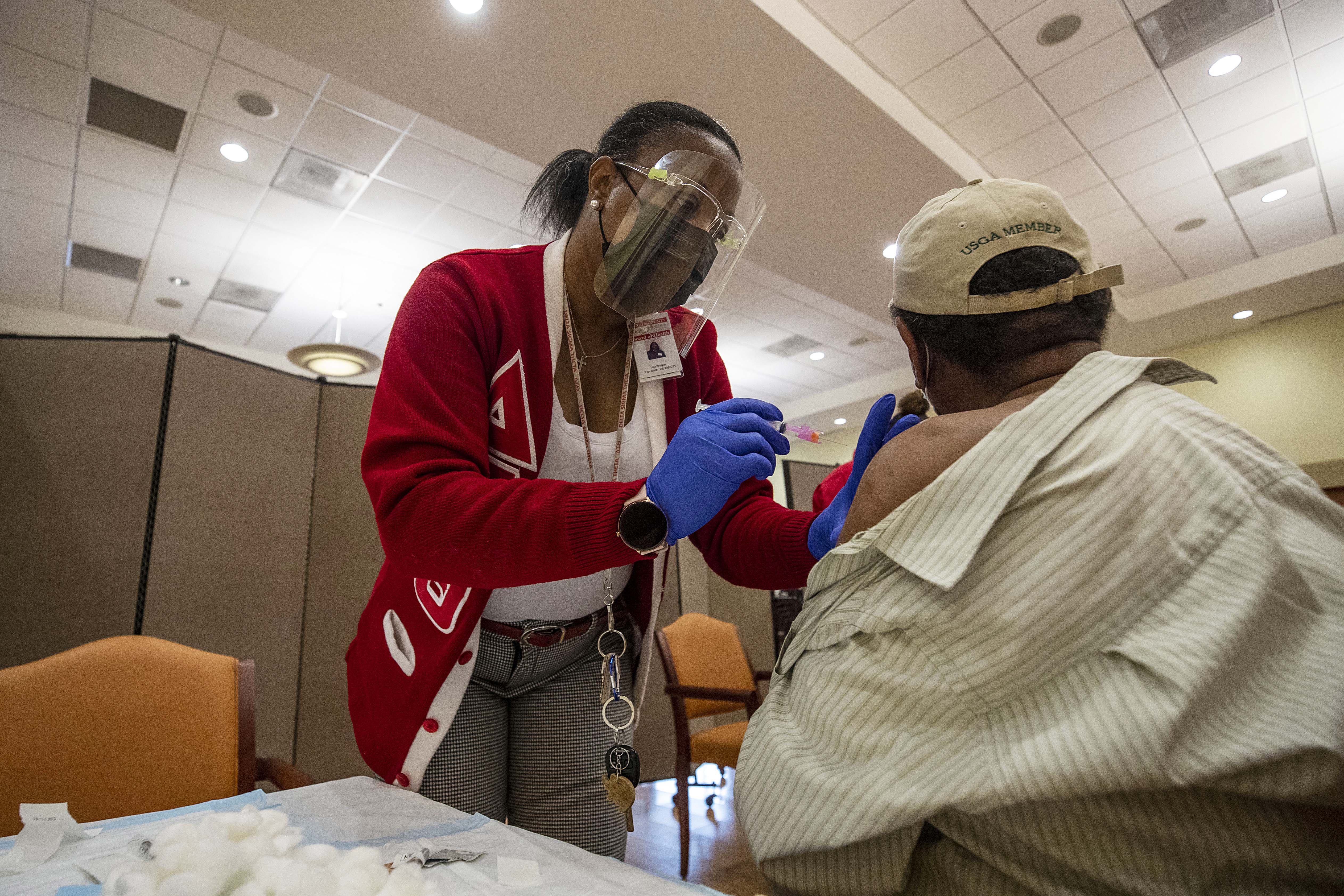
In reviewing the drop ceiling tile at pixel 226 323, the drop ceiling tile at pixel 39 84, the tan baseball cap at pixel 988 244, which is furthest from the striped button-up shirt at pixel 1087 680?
the drop ceiling tile at pixel 226 323

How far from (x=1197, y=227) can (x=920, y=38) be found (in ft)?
11.7

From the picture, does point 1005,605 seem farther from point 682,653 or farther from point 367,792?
point 682,653

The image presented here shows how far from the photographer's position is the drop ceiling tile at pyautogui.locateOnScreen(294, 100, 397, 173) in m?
3.91

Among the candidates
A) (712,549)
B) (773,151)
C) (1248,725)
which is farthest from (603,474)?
(773,151)

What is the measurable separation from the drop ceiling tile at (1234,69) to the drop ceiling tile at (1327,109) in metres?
0.58

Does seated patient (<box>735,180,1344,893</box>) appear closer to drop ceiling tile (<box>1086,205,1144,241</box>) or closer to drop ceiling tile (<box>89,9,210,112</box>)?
drop ceiling tile (<box>89,9,210,112</box>)

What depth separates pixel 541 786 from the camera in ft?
3.39

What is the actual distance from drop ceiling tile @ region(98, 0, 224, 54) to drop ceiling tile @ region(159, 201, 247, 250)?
161 centimetres

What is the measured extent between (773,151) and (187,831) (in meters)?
4.05

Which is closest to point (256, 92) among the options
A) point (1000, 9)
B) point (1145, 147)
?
point (1000, 9)

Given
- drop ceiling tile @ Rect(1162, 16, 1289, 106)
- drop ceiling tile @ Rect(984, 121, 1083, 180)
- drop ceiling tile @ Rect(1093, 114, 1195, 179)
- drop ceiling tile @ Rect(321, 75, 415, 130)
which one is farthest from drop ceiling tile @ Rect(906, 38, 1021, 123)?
drop ceiling tile @ Rect(321, 75, 415, 130)

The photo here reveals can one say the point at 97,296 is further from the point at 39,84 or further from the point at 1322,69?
the point at 1322,69

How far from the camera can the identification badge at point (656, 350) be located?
1.13m

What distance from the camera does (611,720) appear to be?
1073 millimetres
